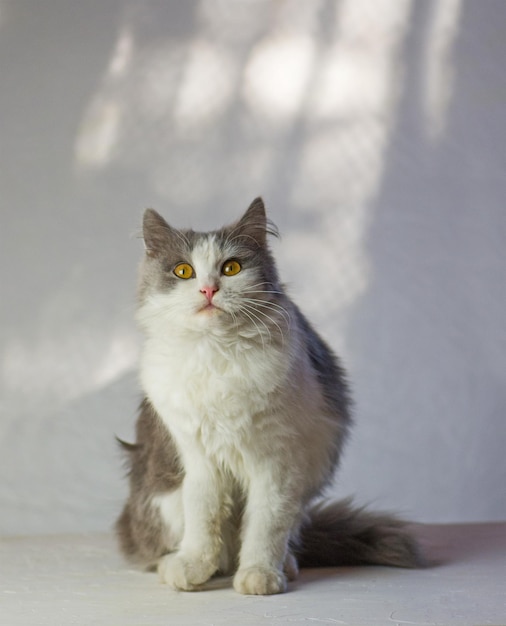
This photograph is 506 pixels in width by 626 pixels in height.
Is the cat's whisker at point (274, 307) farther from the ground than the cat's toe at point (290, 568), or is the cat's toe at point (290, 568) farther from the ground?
the cat's whisker at point (274, 307)

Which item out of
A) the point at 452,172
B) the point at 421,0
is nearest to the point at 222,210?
the point at 452,172

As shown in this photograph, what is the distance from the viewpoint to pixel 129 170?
288 centimetres

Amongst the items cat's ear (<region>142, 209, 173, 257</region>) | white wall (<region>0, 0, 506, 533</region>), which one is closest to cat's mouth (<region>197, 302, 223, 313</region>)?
cat's ear (<region>142, 209, 173, 257</region>)

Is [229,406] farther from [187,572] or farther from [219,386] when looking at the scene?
[187,572]

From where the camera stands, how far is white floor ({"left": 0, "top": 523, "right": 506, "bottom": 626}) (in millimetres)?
1631

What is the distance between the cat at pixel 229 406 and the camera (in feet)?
5.97

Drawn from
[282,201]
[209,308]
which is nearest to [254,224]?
[209,308]

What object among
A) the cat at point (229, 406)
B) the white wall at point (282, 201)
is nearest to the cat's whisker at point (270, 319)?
the cat at point (229, 406)

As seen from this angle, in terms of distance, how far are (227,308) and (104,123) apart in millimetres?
1331

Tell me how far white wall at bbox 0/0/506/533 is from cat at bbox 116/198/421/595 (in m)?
0.93

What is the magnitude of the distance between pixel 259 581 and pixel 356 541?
38cm

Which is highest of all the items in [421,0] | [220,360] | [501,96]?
[421,0]

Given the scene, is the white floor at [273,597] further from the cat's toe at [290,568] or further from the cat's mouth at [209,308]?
the cat's mouth at [209,308]

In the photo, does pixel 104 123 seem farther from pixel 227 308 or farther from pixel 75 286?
pixel 227 308
